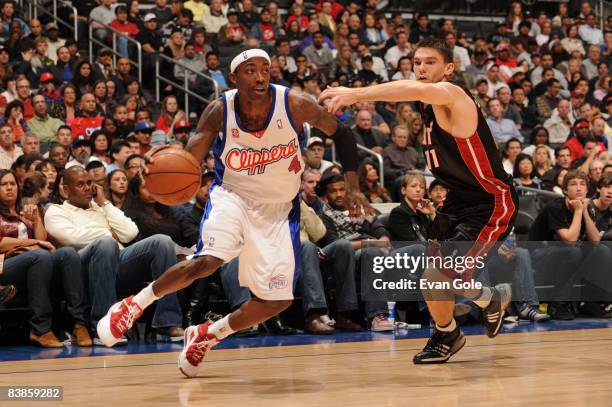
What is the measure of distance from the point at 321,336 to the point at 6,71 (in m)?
6.08

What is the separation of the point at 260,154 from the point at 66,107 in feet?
21.3

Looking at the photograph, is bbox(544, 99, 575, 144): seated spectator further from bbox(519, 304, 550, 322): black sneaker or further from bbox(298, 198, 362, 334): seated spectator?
bbox(298, 198, 362, 334): seated spectator

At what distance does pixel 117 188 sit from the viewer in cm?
805

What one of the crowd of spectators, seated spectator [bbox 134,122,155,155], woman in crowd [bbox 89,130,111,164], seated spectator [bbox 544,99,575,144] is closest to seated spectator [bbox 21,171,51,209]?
the crowd of spectators

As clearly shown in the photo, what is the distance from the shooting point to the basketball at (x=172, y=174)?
5.15 m

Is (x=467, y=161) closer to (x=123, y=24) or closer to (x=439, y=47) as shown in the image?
(x=439, y=47)

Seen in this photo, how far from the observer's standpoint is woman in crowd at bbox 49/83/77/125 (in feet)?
36.8

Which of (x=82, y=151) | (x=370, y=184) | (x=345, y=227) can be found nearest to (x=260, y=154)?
(x=345, y=227)

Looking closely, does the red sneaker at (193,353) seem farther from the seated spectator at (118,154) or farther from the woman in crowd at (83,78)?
the woman in crowd at (83,78)

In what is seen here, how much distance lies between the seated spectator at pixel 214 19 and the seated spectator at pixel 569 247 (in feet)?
24.8

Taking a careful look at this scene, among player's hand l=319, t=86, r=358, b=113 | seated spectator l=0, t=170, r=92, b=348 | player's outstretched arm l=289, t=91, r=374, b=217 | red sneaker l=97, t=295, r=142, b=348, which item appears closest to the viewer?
player's hand l=319, t=86, r=358, b=113

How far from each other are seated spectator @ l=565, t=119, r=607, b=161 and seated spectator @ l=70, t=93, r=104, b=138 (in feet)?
20.7

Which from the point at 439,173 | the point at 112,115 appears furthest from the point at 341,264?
the point at 112,115

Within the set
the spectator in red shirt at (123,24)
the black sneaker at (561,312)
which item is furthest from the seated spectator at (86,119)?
the black sneaker at (561,312)
